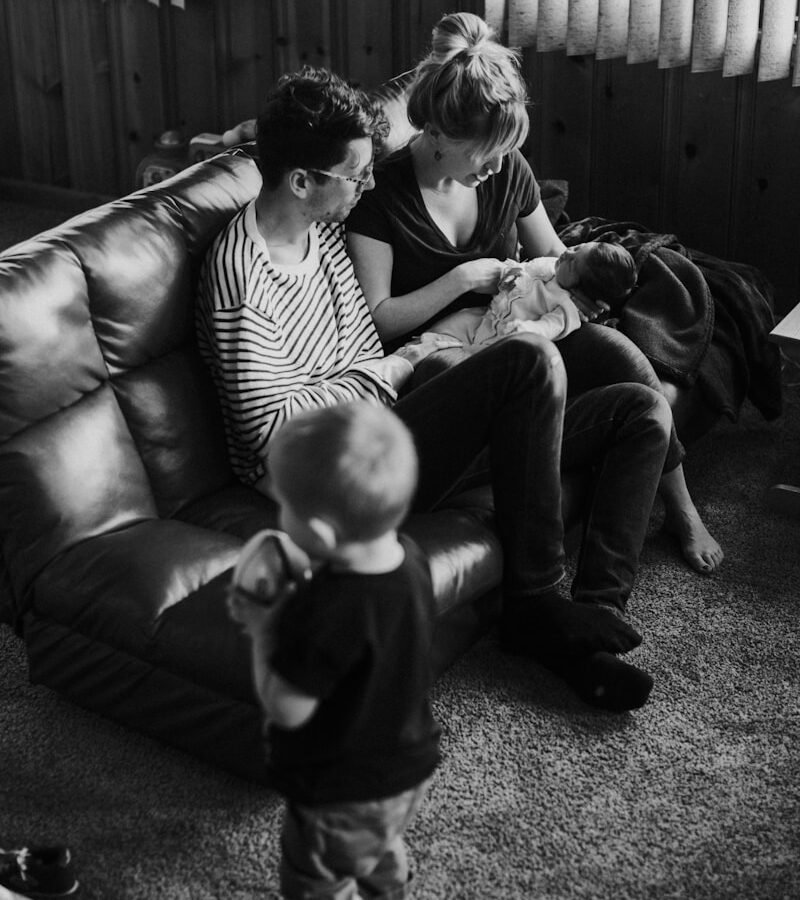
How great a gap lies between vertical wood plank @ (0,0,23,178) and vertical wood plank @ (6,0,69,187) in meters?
0.02

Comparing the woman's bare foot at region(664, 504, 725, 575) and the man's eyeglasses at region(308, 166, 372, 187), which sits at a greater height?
the man's eyeglasses at region(308, 166, 372, 187)

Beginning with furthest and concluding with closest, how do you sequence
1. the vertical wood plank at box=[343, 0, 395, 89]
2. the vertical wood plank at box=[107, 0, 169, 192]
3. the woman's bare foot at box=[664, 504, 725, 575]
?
1. the vertical wood plank at box=[107, 0, 169, 192]
2. the vertical wood plank at box=[343, 0, 395, 89]
3. the woman's bare foot at box=[664, 504, 725, 575]

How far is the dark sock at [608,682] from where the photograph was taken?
2062 mm

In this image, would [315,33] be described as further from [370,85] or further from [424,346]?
[424,346]

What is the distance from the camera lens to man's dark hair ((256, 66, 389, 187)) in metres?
2.04

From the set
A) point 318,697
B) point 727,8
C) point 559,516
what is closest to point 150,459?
point 559,516

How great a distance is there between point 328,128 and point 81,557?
803 millimetres

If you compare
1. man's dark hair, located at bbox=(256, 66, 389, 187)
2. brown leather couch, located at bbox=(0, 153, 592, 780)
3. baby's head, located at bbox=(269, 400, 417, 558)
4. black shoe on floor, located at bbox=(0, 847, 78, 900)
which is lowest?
black shoe on floor, located at bbox=(0, 847, 78, 900)

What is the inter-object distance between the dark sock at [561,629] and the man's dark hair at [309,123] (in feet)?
2.74

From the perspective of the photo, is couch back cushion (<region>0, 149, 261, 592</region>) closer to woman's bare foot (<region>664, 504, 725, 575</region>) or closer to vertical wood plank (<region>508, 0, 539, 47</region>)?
woman's bare foot (<region>664, 504, 725, 575</region>)

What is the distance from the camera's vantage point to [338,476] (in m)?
1.26

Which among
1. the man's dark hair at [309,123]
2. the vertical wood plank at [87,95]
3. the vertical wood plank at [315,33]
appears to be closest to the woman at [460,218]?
the man's dark hair at [309,123]

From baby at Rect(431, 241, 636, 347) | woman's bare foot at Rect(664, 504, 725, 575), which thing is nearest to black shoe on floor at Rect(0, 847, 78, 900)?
baby at Rect(431, 241, 636, 347)

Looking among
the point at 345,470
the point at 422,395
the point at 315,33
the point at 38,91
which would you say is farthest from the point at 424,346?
the point at 38,91
